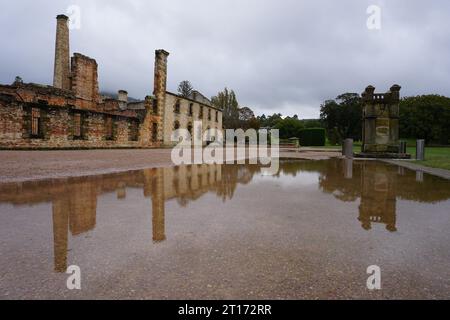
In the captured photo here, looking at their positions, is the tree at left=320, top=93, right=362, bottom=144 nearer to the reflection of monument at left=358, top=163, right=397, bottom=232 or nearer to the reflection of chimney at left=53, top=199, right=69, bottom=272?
the reflection of monument at left=358, top=163, right=397, bottom=232

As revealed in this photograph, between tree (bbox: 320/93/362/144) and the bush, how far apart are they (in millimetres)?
10090

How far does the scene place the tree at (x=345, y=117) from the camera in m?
57.8

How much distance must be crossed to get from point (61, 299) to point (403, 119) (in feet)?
204

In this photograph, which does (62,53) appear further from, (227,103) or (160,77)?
(227,103)

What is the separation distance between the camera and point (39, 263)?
2.05m

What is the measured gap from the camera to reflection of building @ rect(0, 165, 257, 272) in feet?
9.29

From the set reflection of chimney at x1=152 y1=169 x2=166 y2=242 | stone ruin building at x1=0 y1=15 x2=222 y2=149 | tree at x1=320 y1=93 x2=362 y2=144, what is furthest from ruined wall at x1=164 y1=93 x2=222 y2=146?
tree at x1=320 y1=93 x2=362 y2=144

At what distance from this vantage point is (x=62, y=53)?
24.0 meters

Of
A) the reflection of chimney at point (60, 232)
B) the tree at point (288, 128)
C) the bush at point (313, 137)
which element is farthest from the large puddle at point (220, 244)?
the tree at point (288, 128)

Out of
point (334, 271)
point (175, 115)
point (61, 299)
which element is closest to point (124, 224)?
point (61, 299)

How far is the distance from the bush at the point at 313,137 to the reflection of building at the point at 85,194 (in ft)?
Result: 144

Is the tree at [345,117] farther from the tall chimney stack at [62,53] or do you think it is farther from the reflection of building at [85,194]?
the reflection of building at [85,194]
